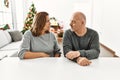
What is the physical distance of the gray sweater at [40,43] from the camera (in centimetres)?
176

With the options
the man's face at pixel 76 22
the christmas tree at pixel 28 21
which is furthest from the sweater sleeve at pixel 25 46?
the christmas tree at pixel 28 21

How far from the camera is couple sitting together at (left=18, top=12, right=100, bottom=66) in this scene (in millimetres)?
1655

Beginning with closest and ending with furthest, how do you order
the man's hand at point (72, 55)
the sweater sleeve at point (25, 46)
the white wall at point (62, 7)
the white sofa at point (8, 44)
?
the man's hand at point (72, 55), the sweater sleeve at point (25, 46), the white sofa at point (8, 44), the white wall at point (62, 7)

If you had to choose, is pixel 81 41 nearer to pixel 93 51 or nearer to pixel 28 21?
pixel 93 51

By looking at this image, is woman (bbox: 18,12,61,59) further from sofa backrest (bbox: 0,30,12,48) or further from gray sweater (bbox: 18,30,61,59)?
sofa backrest (bbox: 0,30,12,48)

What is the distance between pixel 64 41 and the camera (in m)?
1.78

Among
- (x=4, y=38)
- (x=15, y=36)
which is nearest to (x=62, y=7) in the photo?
(x=15, y=36)

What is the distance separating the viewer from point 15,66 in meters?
1.39

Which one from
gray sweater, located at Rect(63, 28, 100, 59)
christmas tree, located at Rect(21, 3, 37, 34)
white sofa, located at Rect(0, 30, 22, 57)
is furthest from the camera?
christmas tree, located at Rect(21, 3, 37, 34)

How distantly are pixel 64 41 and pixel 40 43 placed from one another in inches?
10.6

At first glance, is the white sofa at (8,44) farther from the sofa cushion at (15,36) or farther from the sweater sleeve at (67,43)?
the sweater sleeve at (67,43)

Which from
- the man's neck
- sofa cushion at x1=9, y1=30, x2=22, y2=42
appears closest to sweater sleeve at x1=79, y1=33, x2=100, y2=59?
the man's neck

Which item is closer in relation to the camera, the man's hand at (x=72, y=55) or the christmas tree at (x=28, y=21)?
the man's hand at (x=72, y=55)

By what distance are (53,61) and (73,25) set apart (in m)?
0.46
